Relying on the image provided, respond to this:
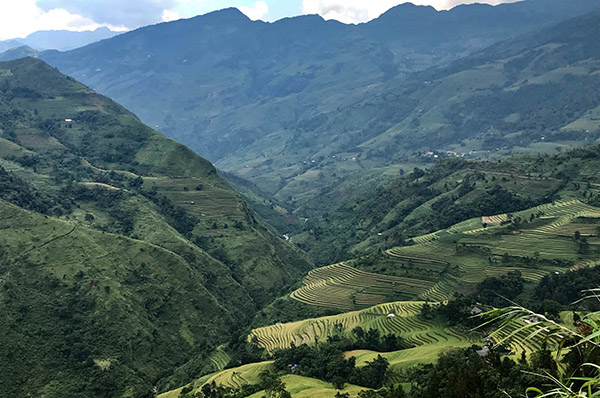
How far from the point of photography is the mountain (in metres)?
62.7

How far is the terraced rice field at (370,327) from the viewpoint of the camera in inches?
Result: 2522

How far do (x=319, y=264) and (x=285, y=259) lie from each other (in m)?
14.3

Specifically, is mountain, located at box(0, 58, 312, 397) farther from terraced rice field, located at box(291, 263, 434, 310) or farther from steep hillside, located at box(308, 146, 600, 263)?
steep hillside, located at box(308, 146, 600, 263)

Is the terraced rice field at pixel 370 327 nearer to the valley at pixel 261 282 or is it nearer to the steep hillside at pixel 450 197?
the valley at pixel 261 282

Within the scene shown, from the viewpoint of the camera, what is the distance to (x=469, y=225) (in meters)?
100

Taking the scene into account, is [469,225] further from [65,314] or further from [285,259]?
[65,314]

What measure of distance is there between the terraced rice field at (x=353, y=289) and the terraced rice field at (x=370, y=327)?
566 centimetres

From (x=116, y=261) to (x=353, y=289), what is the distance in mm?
43412

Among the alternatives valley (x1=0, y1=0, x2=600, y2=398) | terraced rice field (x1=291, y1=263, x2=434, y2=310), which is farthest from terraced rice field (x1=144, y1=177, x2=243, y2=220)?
terraced rice field (x1=291, y1=263, x2=434, y2=310)

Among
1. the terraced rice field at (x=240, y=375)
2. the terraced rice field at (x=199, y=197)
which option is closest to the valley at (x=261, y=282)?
the terraced rice field at (x=240, y=375)

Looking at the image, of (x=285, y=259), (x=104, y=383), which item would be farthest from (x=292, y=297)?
(x=104, y=383)

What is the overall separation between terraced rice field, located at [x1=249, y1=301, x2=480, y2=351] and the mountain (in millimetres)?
10857

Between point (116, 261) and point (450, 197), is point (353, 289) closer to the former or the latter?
point (116, 261)

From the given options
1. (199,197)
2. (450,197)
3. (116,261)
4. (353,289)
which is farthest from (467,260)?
(199,197)
